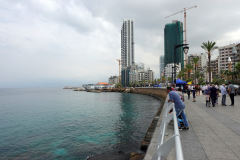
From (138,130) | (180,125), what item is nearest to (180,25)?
(138,130)

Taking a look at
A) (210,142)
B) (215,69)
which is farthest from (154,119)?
(215,69)

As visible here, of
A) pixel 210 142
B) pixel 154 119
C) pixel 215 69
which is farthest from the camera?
pixel 215 69

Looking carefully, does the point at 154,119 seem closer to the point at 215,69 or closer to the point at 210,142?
the point at 210,142

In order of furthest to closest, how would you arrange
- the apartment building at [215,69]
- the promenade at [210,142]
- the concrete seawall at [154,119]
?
the apartment building at [215,69] → the concrete seawall at [154,119] → the promenade at [210,142]

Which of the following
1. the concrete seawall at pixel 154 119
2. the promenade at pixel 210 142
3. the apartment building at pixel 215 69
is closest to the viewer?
the promenade at pixel 210 142

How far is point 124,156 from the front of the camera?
851cm

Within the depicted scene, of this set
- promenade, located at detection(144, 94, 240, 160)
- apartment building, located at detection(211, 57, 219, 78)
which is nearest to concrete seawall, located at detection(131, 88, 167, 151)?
promenade, located at detection(144, 94, 240, 160)

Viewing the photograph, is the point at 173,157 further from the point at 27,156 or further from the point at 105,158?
the point at 27,156

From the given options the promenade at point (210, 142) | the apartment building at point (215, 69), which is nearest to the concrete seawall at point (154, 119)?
the promenade at point (210, 142)

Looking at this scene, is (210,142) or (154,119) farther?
(154,119)

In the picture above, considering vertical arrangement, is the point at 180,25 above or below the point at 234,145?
above

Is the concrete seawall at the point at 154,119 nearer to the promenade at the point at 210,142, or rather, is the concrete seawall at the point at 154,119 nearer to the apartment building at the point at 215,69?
the promenade at the point at 210,142

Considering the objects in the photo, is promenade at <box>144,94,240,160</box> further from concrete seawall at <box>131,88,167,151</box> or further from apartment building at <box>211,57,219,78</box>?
apartment building at <box>211,57,219,78</box>

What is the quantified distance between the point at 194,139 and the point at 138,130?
9.18 m
